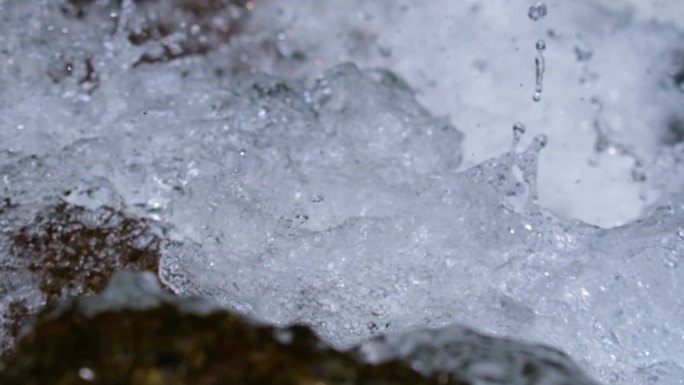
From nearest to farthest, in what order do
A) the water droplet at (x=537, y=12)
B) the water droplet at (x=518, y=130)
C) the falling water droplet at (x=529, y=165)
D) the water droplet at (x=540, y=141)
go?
the falling water droplet at (x=529, y=165) → the water droplet at (x=540, y=141) → the water droplet at (x=518, y=130) → the water droplet at (x=537, y=12)

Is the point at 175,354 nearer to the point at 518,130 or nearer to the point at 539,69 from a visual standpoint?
the point at 518,130

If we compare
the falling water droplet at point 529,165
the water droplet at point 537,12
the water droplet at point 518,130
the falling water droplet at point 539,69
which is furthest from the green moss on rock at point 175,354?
the water droplet at point 537,12

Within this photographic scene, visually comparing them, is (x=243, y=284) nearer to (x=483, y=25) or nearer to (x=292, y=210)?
(x=292, y=210)

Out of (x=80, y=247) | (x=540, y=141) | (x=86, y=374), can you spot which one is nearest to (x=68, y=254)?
(x=80, y=247)

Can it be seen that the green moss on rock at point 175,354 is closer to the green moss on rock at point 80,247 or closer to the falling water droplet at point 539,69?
the green moss on rock at point 80,247

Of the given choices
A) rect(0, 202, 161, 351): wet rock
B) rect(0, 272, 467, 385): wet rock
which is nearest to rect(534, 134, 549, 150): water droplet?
rect(0, 202, 161, 351): wet rock
